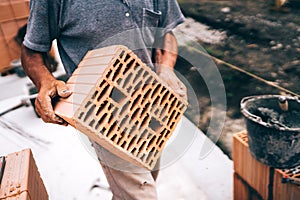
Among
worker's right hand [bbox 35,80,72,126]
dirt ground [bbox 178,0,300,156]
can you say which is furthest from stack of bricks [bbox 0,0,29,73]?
worker's right hand [bbox 35,80,72,126]

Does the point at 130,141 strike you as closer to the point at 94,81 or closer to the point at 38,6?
the point at 94,81

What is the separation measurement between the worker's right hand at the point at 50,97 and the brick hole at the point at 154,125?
0.37 meters

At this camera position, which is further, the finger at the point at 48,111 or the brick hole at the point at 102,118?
the finger at the point at 48,111

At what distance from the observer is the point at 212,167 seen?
2.58 metres

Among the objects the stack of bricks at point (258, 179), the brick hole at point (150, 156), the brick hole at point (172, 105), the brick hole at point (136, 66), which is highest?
the brick hole at point (136, 66)

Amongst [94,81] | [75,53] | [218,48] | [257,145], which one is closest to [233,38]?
[218,48]

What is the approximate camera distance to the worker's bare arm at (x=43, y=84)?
4.30 ft

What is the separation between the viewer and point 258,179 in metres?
1.92

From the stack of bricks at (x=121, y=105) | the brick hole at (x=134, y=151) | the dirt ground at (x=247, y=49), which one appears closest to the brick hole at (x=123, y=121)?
the stack of bricks at (x=121, y=105)

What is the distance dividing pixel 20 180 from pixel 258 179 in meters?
1.38

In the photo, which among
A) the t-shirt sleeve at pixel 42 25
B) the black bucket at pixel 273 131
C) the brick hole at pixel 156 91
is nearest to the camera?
the brick hole at pixel 156 91

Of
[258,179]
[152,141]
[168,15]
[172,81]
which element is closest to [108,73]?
[152,141]

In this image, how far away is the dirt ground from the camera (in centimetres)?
362

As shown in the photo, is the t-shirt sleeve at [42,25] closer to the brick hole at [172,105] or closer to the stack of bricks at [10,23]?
the brick hole at [172,105]
